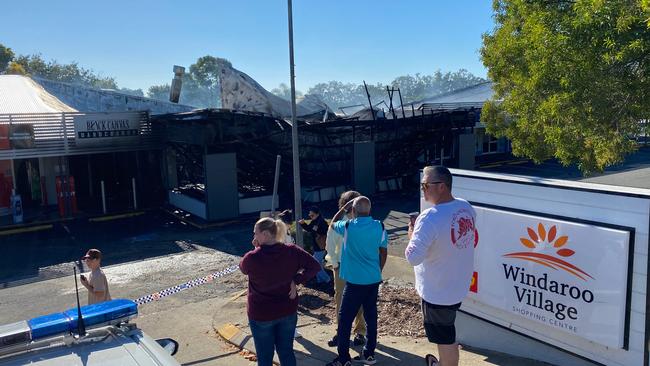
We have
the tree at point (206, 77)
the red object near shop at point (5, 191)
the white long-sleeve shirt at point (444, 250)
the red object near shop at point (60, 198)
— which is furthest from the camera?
the tree at point (206, 77)

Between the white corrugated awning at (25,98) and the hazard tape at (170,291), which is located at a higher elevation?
the white corrugated awning at (25,98)

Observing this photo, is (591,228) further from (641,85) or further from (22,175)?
(22,175)

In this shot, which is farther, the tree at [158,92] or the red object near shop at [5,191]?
the tree at [158,92]

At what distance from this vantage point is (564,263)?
4816 millimetres

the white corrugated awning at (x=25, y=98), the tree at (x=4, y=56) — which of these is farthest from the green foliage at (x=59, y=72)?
the white corrugated awning at (x=25, y=98)

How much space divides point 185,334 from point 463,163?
17.0 m

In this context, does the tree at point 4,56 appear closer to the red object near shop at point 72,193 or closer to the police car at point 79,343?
the red object near shop at point 72,193

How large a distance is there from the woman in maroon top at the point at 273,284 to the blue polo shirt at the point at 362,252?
2.76ft

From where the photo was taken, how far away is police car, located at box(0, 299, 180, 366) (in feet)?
9.66

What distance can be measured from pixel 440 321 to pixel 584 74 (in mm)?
4848

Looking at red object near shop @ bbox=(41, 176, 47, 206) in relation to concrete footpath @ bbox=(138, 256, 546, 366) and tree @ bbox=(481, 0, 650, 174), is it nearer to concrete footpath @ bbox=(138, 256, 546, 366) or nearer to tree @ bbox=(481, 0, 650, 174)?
concrete footpath @ bbox=(138, 256, 546, 366)

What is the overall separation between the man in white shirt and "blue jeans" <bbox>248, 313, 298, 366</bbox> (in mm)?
1176

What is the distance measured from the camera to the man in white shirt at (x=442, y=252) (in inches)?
153

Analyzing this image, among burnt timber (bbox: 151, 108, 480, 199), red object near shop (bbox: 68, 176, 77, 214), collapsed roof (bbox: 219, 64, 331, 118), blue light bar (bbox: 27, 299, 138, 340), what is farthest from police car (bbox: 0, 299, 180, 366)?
collapsed roof (bbox: 219, 64, 331, 118)
